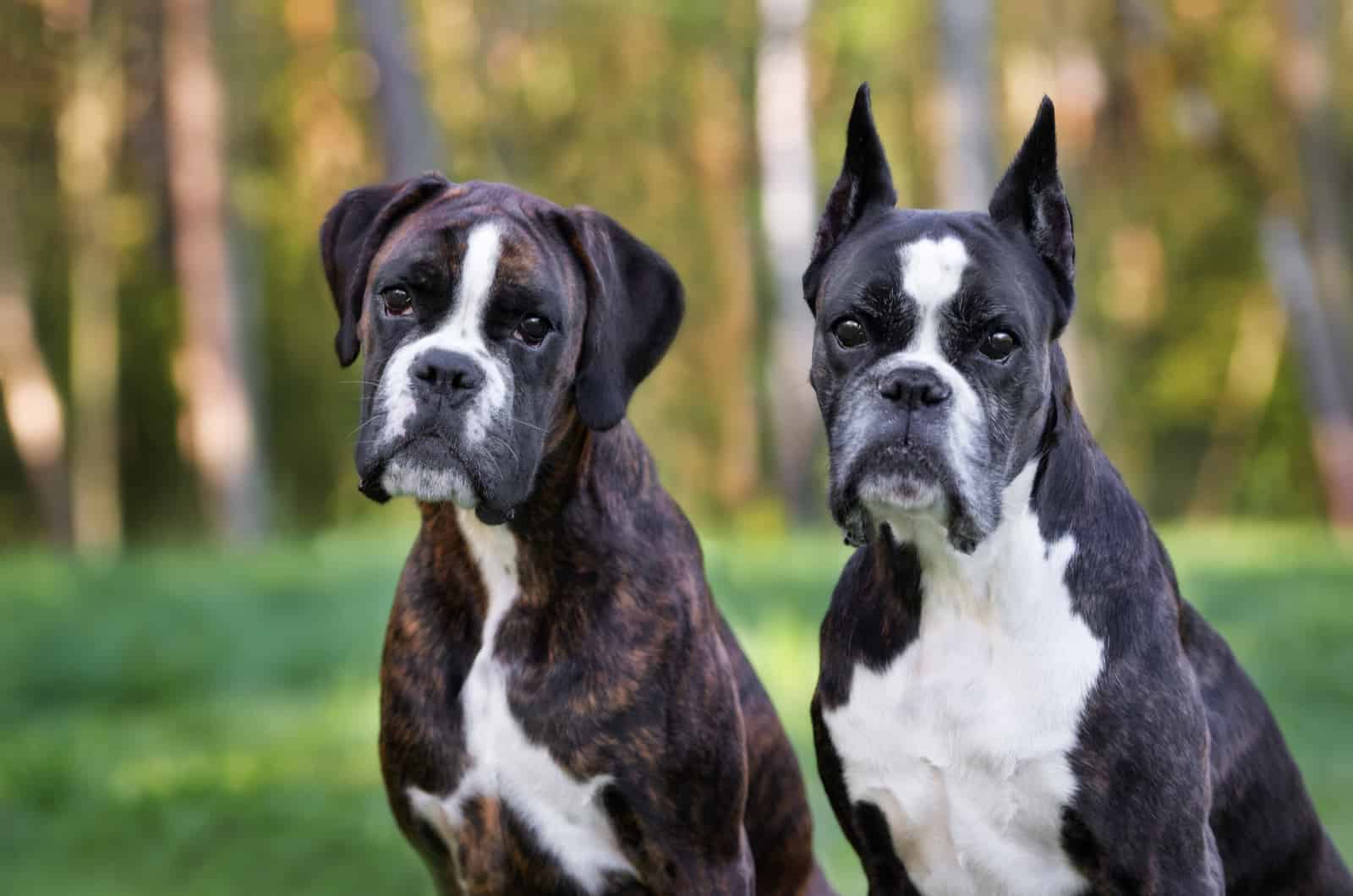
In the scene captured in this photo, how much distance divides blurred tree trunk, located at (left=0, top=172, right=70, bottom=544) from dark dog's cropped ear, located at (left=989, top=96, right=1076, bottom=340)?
67.9 ft

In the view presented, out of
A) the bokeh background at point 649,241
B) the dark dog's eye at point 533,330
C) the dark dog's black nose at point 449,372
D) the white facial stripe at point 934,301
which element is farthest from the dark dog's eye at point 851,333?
the bokeh background at point 649,241

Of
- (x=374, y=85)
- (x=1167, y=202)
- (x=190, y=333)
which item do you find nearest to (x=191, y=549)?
(x=374, y=85)

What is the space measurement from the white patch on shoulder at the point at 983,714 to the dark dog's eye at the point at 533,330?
0.91 meters

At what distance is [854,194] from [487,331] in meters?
0.91

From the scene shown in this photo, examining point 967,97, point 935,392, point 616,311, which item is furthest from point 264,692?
point 967,97

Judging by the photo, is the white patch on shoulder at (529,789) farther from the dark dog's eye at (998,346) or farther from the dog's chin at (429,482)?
the dark dog's eye at (998,346)

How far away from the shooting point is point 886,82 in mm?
26516

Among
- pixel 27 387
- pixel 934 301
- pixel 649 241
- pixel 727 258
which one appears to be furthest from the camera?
pixel 727 258

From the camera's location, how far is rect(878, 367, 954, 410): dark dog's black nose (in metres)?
3.85

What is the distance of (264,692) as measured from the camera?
391 inches

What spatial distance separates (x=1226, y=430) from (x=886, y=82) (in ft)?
32.0

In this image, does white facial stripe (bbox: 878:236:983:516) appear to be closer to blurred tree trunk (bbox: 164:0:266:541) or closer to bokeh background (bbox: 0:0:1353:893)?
bokeh background (bbox: 0:0:1353:893)

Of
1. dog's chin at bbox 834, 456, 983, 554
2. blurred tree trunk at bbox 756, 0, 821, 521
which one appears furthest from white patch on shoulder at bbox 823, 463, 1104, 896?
blurred tree trunk at bbox 756, 0, 821, 521

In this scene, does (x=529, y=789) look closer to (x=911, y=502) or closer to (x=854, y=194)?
(x=911, y=502)
